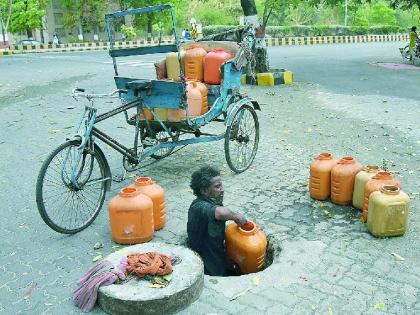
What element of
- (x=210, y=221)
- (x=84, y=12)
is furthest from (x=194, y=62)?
(x=84, y=12)

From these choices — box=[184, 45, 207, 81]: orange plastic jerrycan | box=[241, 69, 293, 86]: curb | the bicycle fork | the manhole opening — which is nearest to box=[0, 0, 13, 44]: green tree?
box=[241, 69, 293, 86]: curb

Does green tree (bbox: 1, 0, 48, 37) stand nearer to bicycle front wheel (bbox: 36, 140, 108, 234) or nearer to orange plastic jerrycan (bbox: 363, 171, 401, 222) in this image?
bicycle front wheel (bbox: 36, 140, 108, 234)

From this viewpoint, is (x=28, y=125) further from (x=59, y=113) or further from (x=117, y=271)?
(x=117, y=271)

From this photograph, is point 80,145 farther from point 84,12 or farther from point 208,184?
point 84,12

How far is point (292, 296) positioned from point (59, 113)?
26.0 feet

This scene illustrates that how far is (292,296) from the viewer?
10.8 ft

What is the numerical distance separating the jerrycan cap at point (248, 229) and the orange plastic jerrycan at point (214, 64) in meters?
2.68

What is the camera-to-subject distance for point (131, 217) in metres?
4.02

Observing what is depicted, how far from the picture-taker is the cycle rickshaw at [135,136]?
14.1 ft

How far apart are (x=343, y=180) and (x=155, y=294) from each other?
8.16 feet

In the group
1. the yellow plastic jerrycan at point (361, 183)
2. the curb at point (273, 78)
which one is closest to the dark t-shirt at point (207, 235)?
the yellow plastic jerrycan at point (361, 183)

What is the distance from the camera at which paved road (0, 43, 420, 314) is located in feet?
10.9

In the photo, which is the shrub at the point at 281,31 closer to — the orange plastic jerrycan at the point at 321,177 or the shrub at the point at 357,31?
the shrub at the point at 357,31

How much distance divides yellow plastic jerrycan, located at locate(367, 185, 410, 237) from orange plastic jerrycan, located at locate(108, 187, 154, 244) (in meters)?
1.99
